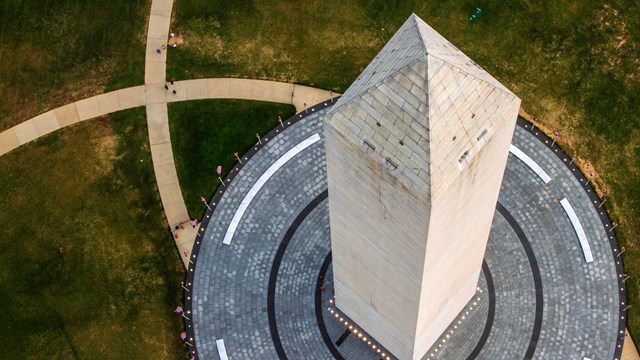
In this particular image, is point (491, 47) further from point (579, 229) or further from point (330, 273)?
point (330, 273)

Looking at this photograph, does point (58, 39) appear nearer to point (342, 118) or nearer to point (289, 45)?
point (289, 45)

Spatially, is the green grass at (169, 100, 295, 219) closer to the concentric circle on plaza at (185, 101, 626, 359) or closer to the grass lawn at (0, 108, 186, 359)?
the concentric circle on plaza at (185, 101, 626, 359)

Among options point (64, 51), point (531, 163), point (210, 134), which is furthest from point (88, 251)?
point (531, 163)

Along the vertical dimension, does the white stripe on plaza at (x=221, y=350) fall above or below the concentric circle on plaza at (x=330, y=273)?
below

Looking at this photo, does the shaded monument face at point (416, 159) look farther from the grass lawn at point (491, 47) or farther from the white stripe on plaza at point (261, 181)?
the grass lawn at point (491, 47)

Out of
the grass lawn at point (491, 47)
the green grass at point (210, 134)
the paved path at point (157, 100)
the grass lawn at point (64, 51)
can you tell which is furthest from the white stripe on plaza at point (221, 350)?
the grass lawn at point (64, 51)
